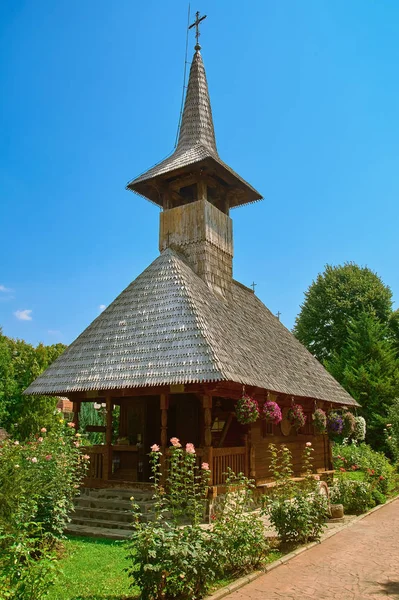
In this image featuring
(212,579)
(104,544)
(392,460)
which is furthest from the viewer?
(392,460)

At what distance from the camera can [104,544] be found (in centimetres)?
819

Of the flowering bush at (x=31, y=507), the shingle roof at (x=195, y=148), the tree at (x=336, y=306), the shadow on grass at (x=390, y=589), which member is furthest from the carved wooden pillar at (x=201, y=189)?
the tree at (x=336, y=306)

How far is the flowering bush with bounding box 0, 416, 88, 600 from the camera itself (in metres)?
4.41

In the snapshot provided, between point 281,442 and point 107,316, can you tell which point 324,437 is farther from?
point 107,316

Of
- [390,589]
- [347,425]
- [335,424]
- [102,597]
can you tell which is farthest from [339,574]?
[347,425]

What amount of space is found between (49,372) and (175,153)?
817 centimetres

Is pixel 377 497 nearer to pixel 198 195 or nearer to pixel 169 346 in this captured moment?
pixel 169 346

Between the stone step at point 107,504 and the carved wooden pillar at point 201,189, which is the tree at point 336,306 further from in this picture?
the stone step at point 107,504

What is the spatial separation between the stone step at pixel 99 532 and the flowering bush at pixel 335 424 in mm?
7396

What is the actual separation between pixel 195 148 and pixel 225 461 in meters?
9.46

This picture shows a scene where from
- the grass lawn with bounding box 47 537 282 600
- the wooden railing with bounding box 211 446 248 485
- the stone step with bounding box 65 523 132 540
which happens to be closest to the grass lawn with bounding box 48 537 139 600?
the grass lawn with bounding box 47 537 282 600

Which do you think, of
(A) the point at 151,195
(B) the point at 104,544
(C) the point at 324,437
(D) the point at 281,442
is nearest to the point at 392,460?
(C) the point at 324,437

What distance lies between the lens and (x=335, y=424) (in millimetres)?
14203

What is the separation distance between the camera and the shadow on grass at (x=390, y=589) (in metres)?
5.67
